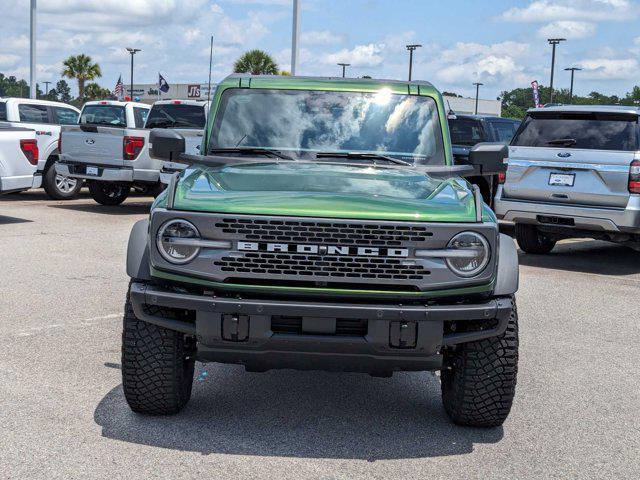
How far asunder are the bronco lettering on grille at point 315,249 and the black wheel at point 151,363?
2.21 ft

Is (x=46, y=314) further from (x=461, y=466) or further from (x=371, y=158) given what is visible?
(x=461, y=466)

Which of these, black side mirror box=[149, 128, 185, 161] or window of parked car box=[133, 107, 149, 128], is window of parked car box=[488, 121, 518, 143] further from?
black side mirror box=[149, 128, 185, 161]

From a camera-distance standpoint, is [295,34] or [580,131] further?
[295,34]

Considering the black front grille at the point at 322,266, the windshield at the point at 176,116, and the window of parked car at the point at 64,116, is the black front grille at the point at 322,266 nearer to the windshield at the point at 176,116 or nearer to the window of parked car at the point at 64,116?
the windshield at the point at 176,116

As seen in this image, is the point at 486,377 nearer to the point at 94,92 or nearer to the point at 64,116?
the point at 64,116

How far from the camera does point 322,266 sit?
14.1ft

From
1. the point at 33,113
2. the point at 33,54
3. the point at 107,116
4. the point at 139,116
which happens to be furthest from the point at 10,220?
the point at 33,54

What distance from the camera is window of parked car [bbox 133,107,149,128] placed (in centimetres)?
1749

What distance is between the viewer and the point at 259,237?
14.2 ft

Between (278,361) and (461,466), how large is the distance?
38.8 inches

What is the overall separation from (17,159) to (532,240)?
7.59 meters

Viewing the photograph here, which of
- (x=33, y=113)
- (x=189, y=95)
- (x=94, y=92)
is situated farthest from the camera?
(x=94, y=92)

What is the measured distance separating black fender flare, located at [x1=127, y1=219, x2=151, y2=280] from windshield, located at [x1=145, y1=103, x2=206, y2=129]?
→ 12.2 meters

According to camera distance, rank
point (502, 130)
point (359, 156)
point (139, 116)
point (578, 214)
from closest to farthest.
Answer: point (359, 156) → point (578, 214) → point (502, 130) → point (139, 116)
